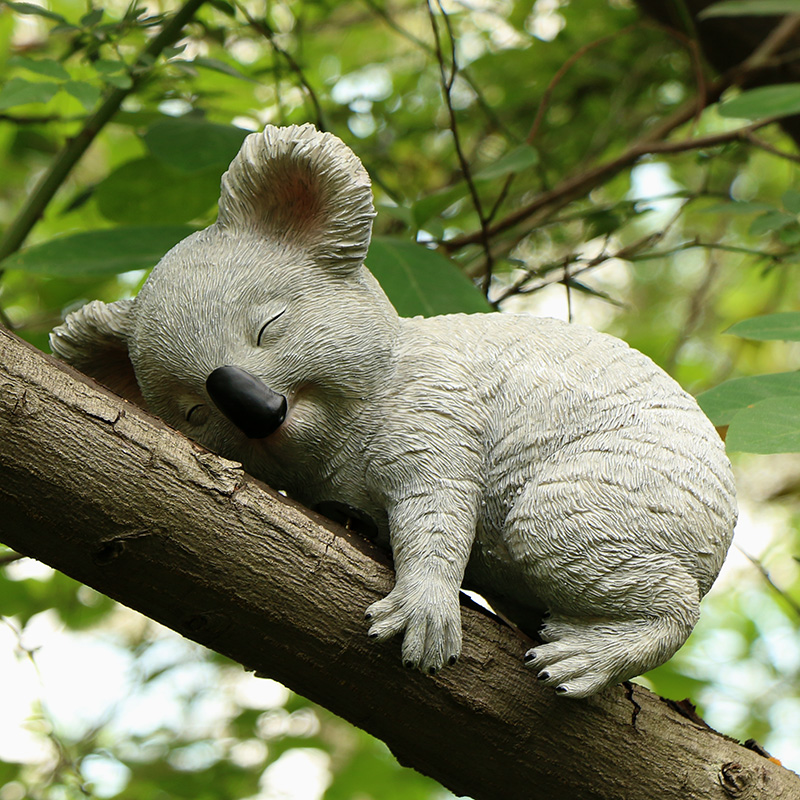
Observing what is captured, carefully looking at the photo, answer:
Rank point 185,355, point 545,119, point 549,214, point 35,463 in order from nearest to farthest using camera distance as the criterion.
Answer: point 35,463, point 185,355, point 549,214, point 545,119

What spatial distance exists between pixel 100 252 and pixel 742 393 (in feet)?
3.46

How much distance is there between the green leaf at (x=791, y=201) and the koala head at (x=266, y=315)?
1.05 meters

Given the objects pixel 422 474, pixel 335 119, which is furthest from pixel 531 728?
pixel 335 119

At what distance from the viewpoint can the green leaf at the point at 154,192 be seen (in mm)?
1827

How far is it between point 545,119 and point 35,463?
241cm

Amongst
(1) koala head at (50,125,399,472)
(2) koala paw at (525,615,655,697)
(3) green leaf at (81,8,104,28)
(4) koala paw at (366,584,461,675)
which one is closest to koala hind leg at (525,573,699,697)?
(2) koala paw at (525,615,655,697)

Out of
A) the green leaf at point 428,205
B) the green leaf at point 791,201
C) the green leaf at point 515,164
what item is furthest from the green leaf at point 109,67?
the green leaf at point 791,201

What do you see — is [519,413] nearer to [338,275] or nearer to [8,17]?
[338,275]

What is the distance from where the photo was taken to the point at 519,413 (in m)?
1.10

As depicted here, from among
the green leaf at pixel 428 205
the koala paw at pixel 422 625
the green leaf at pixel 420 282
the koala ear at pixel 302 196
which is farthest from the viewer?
the green leaf at pixel 428 205

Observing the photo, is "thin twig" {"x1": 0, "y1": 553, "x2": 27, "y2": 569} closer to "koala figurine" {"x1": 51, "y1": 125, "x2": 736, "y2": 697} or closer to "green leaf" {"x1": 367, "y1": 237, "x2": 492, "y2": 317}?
"koala figurine" {"x1": 51, "y1": 125, "x2": 736, "y2": 697}

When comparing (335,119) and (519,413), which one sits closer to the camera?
(519,413)

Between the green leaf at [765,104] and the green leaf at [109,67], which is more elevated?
the green leaf at [765,104]

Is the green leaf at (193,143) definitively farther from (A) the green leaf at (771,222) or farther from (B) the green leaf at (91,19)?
(A) the green leaf at (771,222)
